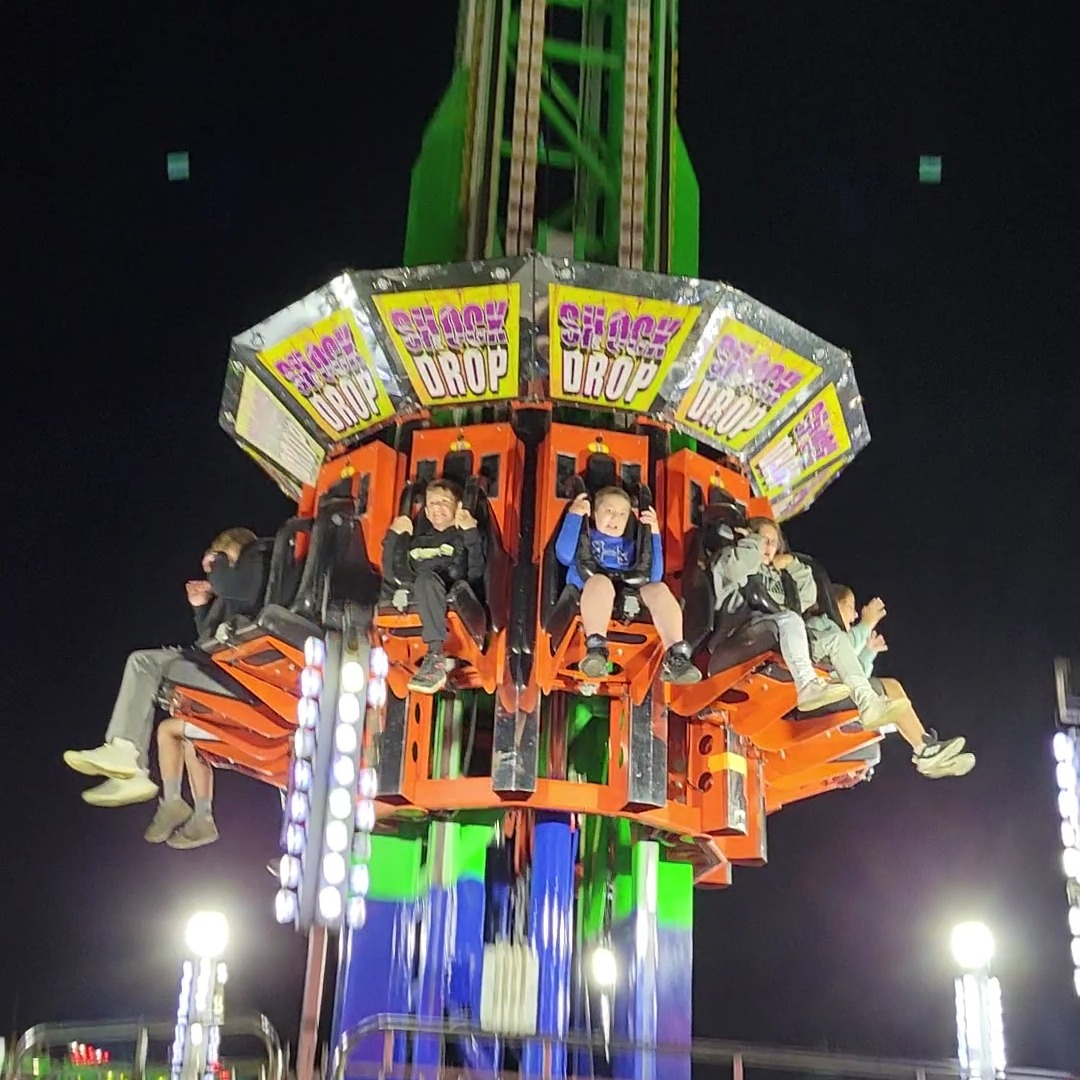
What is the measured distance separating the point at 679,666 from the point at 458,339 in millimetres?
4262

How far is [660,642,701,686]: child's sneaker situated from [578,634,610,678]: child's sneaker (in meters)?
0.58

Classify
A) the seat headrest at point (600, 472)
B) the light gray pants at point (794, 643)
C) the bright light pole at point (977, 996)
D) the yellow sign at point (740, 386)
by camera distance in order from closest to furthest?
the bright light pole at point (977, 996) < the light gray pants at point (794, 643) < the seat headrest at point (600, 472) < the yellow sign at point (740, 386)

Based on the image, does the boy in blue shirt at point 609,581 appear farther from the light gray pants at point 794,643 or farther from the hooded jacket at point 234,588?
the hooded jacket at point 234,588

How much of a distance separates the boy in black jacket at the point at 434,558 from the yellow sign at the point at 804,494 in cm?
458

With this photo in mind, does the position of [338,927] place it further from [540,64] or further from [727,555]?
[540,64]

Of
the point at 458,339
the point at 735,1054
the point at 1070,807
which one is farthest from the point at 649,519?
the point at 735,1054

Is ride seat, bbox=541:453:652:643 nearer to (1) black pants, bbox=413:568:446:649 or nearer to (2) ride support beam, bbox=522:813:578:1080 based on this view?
(1) black pants, bbox=413:568:446:649

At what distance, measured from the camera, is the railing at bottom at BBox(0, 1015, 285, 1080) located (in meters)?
11.0

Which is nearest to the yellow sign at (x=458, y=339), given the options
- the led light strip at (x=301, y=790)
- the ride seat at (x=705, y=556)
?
the ride seat at (x=705, y=556)

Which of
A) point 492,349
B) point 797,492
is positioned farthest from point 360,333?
point 797,492

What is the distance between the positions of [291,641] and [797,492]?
647 centimetres

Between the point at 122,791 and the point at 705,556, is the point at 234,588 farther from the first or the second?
the point at 705,556

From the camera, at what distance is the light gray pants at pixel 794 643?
12633 mm

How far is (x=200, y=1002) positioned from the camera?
13.7m
